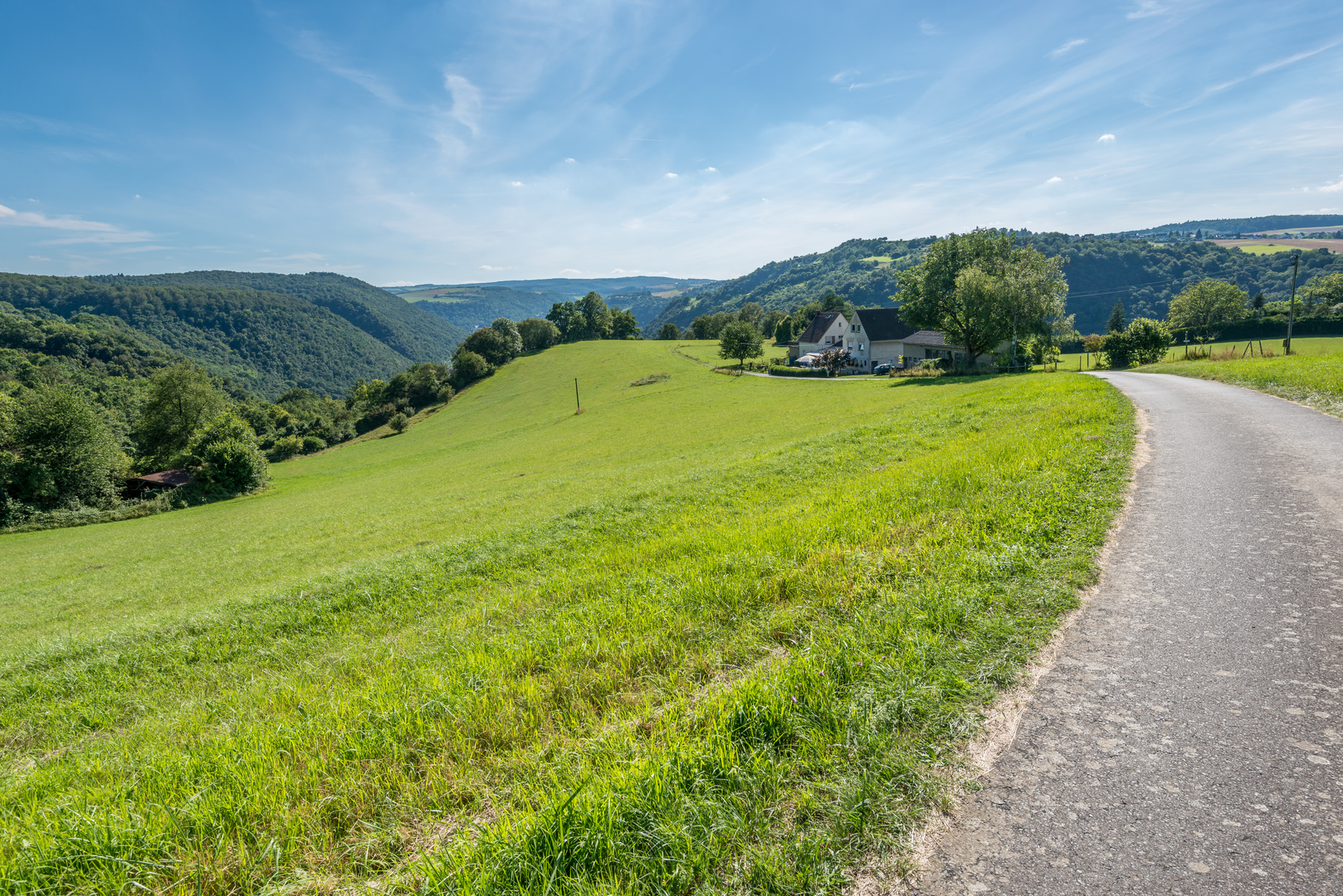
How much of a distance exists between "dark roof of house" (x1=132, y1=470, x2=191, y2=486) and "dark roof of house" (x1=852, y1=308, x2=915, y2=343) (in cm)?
8113

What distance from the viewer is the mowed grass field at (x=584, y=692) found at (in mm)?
2912

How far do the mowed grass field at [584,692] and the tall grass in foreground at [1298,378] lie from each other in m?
6.84

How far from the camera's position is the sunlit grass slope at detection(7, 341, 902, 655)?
50.1 ft

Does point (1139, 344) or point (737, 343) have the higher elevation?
point (737, 343)

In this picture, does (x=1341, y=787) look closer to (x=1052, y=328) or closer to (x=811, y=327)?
(x=1052, y=328)

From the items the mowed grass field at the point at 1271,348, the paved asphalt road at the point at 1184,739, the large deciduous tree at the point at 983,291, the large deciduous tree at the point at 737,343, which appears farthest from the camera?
the large deciduous tree at the point at 737,343

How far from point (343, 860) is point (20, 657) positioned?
1199 centimetres

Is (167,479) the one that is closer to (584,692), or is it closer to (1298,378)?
(584,692)

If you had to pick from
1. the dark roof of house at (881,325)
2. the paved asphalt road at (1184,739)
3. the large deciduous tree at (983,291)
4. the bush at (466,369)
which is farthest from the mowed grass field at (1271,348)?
the bush at (466,369)

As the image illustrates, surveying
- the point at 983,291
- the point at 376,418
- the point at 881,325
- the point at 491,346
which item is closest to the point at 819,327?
the point at 881,325

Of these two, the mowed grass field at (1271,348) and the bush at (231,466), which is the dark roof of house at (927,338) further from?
the bush at (231,466)

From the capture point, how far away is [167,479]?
4756 cm

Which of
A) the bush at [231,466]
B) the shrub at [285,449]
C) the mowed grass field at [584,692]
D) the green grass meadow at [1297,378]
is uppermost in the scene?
the green grass meadow at [1297,378]

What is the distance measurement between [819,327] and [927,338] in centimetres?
2388
